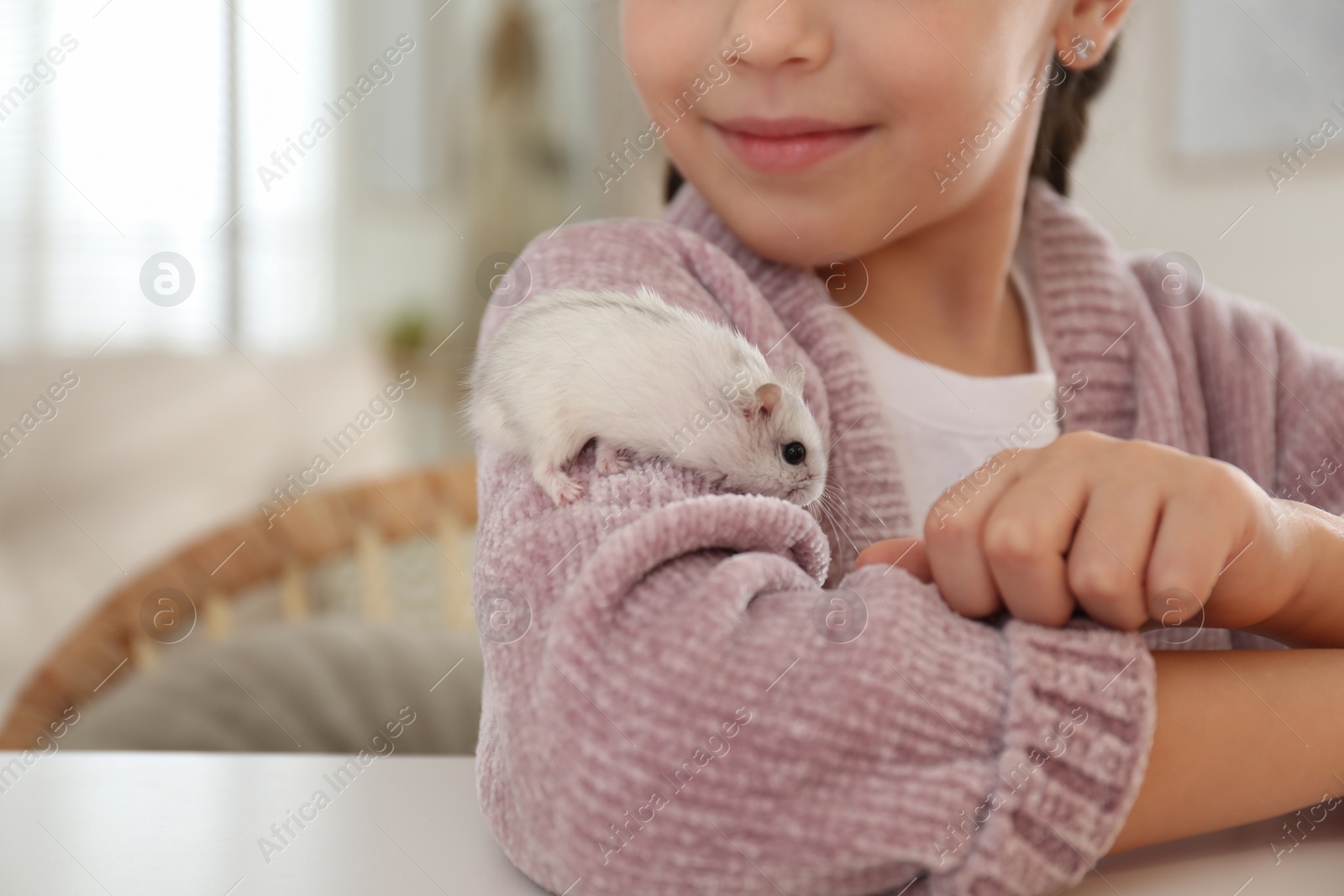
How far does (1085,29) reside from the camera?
95cm

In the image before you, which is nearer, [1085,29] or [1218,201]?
[1085,29]

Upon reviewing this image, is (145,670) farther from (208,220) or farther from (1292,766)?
(208,220)

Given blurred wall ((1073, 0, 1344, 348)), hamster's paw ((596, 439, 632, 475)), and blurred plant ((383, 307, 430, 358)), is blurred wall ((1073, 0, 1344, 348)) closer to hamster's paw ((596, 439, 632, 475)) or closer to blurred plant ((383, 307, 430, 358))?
hamster's paw ((596, 439, 632, 475))

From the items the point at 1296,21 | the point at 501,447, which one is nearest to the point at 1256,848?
the point at 501,447

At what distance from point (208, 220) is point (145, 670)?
2892mm

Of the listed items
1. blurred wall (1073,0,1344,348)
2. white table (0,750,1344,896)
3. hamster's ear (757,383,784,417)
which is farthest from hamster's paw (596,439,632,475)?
blurred wall (1073,0,1344,348)

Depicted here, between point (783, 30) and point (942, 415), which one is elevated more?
point (783, 30)

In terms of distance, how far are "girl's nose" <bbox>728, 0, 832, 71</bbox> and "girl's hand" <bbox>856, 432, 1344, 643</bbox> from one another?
1.00ft

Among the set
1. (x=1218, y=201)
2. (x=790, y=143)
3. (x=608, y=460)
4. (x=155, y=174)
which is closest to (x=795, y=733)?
(x=608, y=460)

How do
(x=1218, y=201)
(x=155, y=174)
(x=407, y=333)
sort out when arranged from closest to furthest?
(x=1218, y=201) < (x=155, y=174) < (x=407, y=333)

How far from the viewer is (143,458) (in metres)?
2.80

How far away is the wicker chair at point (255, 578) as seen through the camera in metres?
1.38

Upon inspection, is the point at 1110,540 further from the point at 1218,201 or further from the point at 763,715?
the point at 1218,201

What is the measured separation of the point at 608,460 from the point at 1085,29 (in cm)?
61
